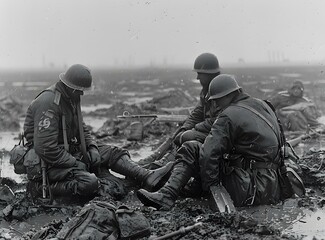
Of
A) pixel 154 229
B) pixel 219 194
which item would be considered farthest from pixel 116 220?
pixel 219 194

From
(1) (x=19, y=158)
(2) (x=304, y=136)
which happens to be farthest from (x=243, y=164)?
(2) (x=304, y=136)

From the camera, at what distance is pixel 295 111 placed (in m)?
14.1

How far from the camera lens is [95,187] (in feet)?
22.7

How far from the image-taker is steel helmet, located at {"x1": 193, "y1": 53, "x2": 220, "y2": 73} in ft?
27.8

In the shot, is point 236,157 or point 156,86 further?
point 156,86

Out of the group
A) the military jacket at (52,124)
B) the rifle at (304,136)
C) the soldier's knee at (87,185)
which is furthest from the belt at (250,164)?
the rifle at (304,136)

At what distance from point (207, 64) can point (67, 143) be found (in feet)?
9.52

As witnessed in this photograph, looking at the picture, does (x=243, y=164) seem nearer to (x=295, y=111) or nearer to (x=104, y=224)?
(x=104, y=224)

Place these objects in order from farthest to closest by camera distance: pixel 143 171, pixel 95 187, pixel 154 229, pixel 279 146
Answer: pixel 143 171 → pixel 95 187 → pixel 279 146 → pixel 154 229

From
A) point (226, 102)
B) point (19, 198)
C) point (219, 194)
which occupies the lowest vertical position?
point (19, 198)

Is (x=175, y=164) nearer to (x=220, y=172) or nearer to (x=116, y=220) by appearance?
(x=220, y=172)

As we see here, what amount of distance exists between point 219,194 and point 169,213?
682mm

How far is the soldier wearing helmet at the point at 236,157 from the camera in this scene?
6.23 metres

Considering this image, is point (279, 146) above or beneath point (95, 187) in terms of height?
above
